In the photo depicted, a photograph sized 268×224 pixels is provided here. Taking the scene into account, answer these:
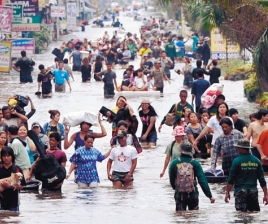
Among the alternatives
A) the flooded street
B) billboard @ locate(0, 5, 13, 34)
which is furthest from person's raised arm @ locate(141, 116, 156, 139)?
billboard @ locate(0, 5, 13, 34)

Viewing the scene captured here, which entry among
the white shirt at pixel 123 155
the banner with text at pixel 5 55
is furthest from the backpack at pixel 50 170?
the banner with text at pixel 5 55

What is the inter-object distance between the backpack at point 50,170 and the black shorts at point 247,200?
3.76m

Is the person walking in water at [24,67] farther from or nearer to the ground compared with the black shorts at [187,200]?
farther from the ground

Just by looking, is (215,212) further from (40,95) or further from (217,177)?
(40,95)

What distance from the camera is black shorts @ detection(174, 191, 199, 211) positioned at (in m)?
17.8

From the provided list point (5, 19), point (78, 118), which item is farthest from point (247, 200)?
point (5, 19)

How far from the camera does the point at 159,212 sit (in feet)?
61.3

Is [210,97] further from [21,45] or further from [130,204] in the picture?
[21,45]

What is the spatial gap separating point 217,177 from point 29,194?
3.15 metres

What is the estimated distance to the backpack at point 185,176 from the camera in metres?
17.6

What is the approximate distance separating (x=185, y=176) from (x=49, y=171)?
3.64m

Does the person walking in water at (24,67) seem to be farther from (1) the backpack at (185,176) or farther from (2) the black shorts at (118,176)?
(1) the backpack at (185,176)

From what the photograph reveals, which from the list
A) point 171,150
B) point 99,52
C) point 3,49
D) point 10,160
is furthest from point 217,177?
point 99,52

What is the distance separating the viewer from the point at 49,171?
20.7 metres
